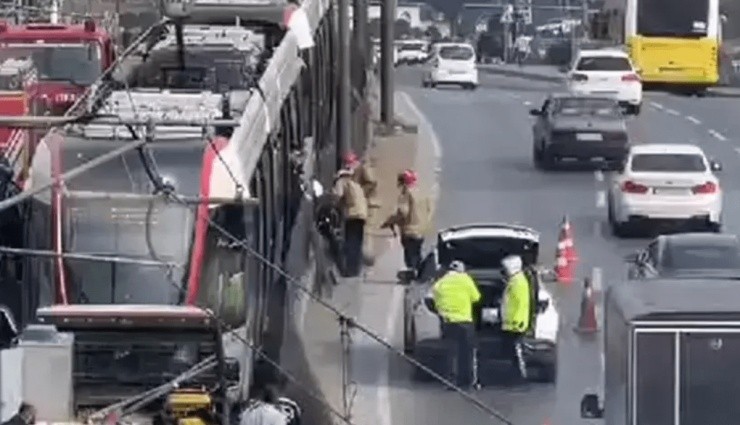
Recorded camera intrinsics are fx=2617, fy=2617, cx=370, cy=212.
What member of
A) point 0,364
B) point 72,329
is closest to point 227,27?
point 72,329

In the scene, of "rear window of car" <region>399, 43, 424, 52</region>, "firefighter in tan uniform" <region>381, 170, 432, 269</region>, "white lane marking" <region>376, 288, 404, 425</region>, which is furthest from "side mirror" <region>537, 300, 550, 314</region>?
"rear window of car" <region>399, 43, 424, 52</region>

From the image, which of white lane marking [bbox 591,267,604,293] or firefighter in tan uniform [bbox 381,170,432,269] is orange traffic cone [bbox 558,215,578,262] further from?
firefighter in tan uniform [bbox 381,170,432,269]

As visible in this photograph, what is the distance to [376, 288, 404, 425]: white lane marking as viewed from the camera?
2469 centimetres

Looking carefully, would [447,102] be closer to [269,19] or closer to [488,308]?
[269,19]

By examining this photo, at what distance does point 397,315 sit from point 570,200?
12.4 metres

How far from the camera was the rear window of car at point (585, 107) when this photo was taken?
46.5 metres

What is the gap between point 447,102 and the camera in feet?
220

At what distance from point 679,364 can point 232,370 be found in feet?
16.0

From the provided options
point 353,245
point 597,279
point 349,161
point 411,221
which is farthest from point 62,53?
point 597,279

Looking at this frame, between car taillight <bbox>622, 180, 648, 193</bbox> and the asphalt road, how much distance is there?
0.71 metres

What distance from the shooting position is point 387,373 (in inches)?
1051

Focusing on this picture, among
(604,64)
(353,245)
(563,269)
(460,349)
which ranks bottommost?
(604,64)

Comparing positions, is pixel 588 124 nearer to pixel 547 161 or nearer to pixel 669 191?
pixel 547 161

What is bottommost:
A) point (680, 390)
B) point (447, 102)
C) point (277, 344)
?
point (447, 102)
